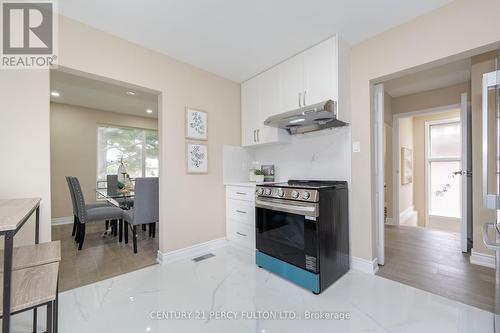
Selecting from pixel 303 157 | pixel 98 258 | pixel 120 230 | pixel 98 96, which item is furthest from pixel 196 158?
pixel 98 96

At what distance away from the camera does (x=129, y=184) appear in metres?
4.04

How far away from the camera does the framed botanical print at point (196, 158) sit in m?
2.66

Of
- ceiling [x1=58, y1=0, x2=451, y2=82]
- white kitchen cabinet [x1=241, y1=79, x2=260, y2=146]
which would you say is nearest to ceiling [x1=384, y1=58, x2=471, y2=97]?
ceiling [x1=58, y1=0, x2=451, y2=82]

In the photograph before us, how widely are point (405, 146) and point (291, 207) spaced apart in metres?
4.15

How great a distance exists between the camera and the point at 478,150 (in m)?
2.44

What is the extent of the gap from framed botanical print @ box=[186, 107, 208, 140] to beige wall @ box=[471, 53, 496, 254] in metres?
3.17

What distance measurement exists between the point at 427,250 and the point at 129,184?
484 cm

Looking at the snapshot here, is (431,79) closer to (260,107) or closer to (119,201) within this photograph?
(260,107)

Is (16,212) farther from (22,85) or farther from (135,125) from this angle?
(135,125)

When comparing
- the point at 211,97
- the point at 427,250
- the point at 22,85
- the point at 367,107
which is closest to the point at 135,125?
the point at 211,97

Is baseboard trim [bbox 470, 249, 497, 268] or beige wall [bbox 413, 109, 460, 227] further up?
beige wall [bbox 413, 109, 460, 227]

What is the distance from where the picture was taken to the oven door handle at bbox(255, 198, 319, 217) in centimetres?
182

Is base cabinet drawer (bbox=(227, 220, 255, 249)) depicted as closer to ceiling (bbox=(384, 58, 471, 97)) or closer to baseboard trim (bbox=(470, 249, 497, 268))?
baseboard trim (bbox=(470, 249, 497, 268))

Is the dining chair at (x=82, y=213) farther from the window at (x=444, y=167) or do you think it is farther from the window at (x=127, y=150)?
the window at (x=444, y=167)
